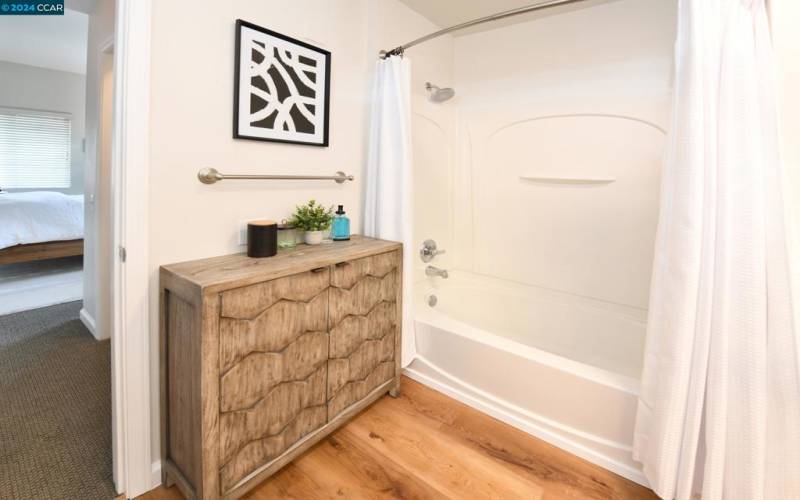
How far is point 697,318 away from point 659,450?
1.67 ft

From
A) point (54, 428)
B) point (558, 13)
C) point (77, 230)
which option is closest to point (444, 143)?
point (558, 13)

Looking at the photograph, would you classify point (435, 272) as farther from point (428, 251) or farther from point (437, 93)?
point (437, 93)

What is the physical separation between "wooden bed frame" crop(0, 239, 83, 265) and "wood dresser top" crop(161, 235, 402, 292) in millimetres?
3940

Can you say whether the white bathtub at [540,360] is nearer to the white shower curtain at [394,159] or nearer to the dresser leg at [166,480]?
the white shower curtain at [394,159]

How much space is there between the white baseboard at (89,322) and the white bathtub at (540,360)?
236cm

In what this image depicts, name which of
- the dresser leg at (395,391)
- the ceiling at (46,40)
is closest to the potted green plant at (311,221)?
the dresser leg at (395,391)

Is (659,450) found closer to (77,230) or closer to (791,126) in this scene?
(791,126)

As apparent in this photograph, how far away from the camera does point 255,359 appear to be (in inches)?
56.4

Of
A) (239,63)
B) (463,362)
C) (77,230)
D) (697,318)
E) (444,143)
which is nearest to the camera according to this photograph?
(697,318)

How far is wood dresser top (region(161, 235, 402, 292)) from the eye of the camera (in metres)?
1.32

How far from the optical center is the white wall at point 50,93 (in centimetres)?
550

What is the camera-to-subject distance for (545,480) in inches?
63.5

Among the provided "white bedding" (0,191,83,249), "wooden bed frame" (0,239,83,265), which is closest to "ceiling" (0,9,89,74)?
"white bedding" (0,191,83,249)

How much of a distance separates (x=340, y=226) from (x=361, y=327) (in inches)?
22.0
